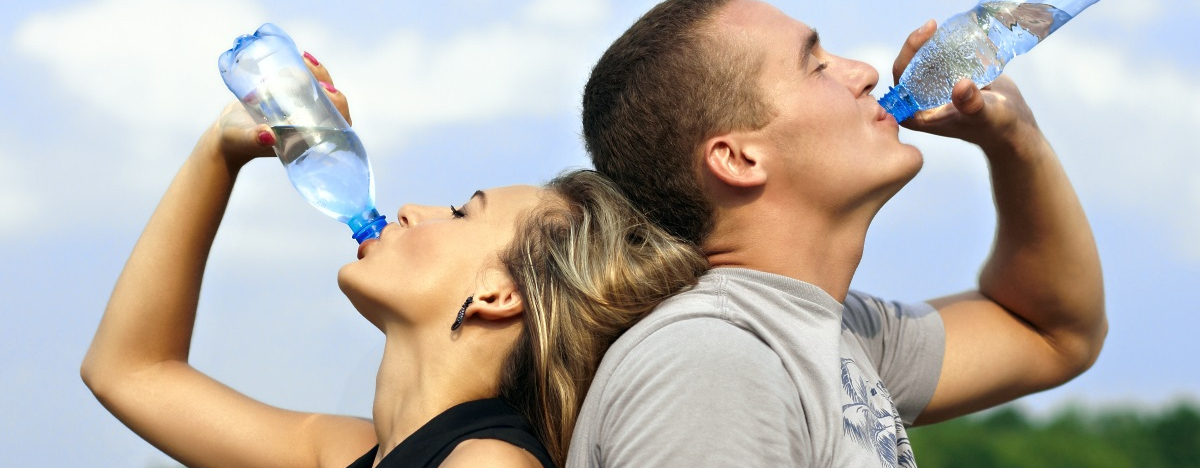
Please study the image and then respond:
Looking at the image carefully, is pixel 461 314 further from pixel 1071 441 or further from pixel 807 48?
pixel 1071 441

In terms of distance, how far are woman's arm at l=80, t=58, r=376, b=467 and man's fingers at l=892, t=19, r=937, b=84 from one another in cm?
167

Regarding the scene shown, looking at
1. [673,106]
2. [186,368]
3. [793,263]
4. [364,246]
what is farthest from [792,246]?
[186,368]

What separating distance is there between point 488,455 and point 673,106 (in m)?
1.01

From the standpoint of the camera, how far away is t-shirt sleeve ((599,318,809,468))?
2.15 m

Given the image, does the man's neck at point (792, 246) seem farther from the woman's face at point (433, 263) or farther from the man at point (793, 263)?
the woman's face at point (433, 263)

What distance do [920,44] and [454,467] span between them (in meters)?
1.75

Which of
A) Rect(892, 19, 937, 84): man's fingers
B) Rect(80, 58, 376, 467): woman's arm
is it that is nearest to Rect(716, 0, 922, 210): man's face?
Rect(892, 19, 937, 84): man's fingers

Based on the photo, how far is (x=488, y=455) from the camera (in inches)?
99.7

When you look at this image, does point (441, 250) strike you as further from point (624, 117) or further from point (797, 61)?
point (797, 61)

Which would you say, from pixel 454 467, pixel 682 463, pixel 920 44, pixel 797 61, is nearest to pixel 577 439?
pixel 454 467

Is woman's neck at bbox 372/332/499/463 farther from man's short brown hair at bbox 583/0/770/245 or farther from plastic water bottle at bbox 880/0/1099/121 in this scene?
plastic water bottle at bbox 880/0/1099/121

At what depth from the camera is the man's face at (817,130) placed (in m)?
2.76

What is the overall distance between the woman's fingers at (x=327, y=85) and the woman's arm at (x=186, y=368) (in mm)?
17

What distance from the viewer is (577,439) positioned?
8.25 ft
